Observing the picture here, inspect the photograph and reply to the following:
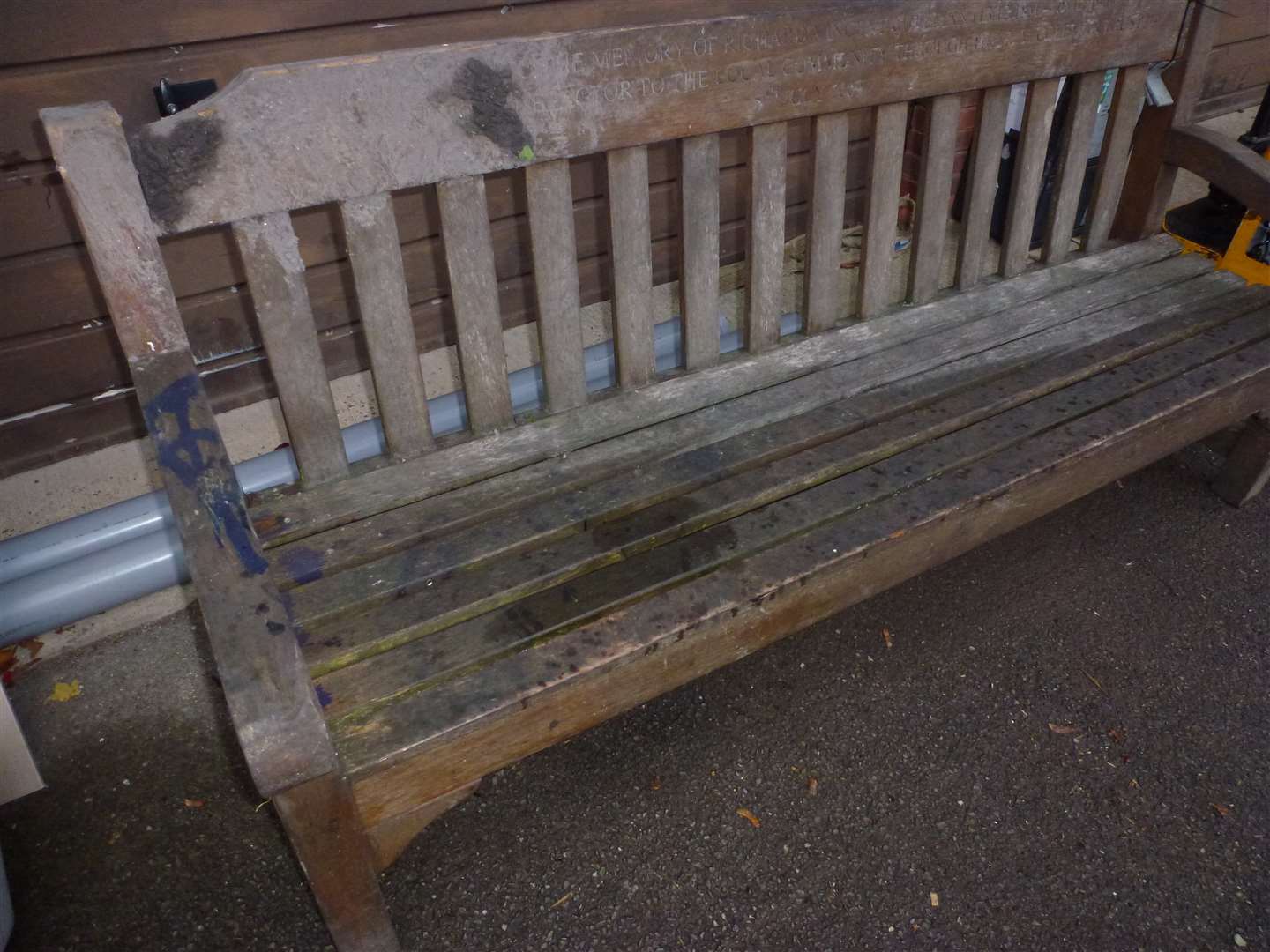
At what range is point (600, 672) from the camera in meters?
1.65

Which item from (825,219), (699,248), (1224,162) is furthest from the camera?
(1224,162)

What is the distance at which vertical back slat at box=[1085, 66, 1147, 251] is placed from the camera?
8.64 feet

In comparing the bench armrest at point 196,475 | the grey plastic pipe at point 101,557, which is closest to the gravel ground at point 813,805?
the grey plastic pipe at point 101,557

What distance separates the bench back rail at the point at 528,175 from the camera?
5.26 feet

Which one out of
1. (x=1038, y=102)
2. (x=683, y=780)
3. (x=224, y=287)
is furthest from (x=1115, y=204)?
(x=224, y=287)

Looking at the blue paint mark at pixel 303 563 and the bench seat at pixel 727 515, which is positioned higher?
the blue paint mark at pixel 303 563

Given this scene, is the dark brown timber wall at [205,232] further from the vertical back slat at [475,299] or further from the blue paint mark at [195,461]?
the blue paint mark at [195,461]

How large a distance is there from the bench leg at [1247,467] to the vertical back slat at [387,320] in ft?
7.33

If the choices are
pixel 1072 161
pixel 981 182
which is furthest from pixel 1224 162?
pixel 981 182

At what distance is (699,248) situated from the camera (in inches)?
85.7

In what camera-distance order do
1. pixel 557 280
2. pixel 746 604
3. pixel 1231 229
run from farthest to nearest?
pixel 1231 229 < pixel 557 280 < pixel 746 604

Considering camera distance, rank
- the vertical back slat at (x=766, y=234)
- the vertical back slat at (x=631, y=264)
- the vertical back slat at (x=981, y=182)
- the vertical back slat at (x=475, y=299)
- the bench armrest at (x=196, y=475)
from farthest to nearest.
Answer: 1. the vertical back slat at (x=981, y=182)
2. the vertical back slat at (x=766, y=234)
3. the vertical back slat at (x=631, y=264)
4. the vertical back slat at (x=475, y=299)
5. the bench armrest at (x=196, y=475)

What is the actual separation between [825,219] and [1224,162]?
47.6 inches

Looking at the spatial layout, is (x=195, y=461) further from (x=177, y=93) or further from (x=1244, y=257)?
(x=1244, y=257)
